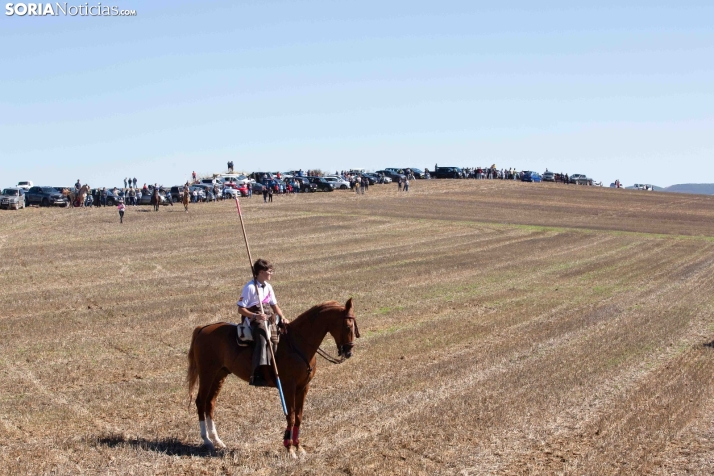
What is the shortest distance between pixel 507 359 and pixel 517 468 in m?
6.99

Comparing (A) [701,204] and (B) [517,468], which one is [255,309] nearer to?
(B) [517,468]

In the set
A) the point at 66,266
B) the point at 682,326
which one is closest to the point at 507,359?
the point at 682,326

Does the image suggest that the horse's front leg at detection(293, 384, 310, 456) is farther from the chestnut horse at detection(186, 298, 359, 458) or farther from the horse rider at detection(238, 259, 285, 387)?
the horse rider at detection(238, 259, 285, 387)

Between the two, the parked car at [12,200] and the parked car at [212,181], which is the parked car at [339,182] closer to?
the parked car at [212,181]

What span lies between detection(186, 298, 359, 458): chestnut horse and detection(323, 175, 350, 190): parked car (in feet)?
220

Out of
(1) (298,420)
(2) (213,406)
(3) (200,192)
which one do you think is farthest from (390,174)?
(1) (298,420)

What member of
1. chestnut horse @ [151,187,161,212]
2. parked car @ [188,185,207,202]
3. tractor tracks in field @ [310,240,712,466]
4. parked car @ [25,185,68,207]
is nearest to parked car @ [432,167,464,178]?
parked car @ [188,185,207,202]

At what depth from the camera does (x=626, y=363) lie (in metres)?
17.1

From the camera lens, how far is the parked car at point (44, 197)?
5939cm

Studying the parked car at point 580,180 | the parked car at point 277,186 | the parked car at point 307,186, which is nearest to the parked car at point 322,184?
the parked car at point 307,186

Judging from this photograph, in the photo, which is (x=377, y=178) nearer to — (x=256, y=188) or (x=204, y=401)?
(x=256, y=188)

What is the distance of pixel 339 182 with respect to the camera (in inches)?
3118

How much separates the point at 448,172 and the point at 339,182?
2501 centimetres

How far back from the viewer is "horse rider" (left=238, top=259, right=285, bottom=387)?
36.3ft
